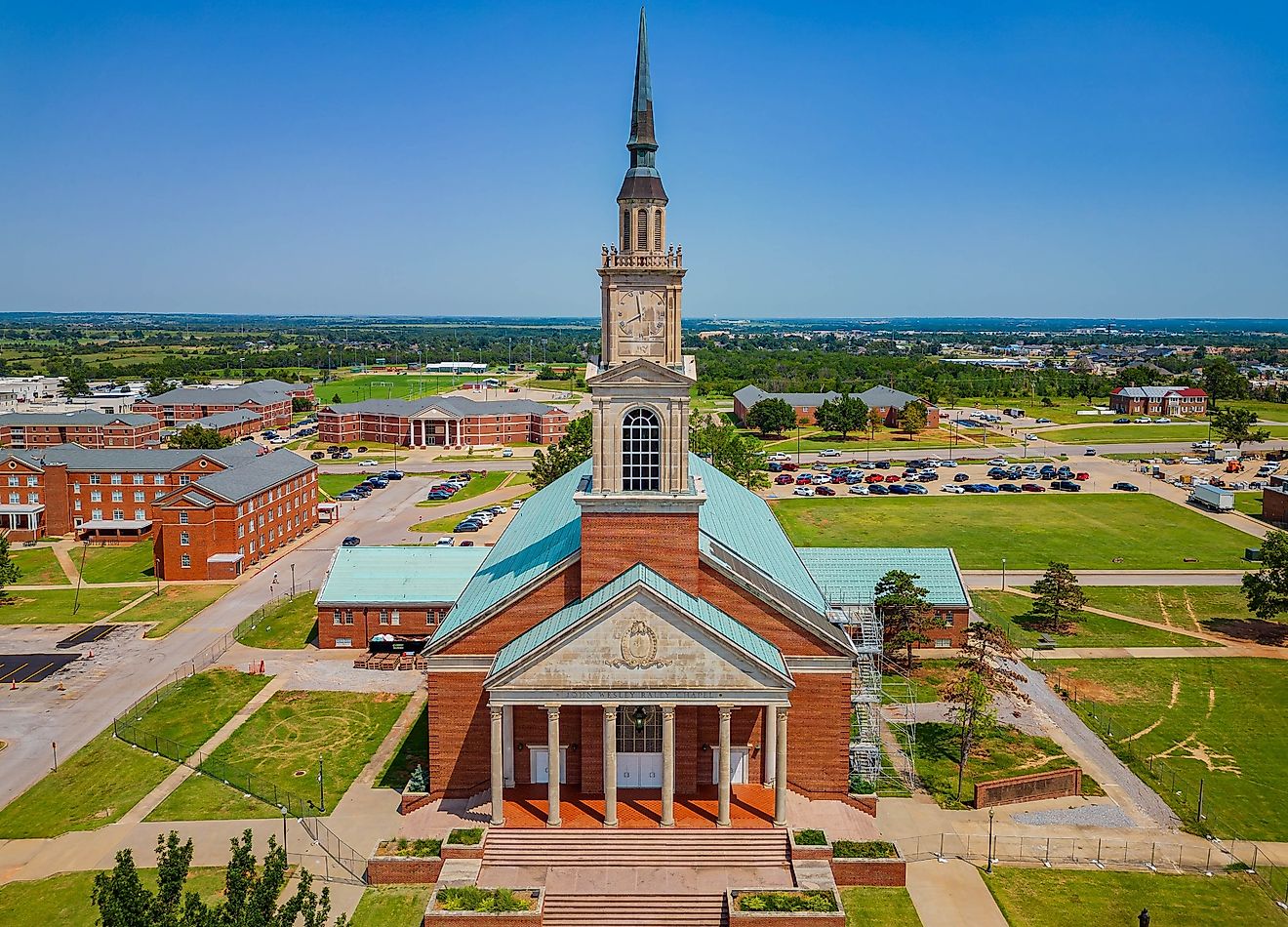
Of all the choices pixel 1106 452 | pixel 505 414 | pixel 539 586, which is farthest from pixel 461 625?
pixel 1106 452

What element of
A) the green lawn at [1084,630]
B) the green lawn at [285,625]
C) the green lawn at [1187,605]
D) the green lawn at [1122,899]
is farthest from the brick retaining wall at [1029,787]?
the green lawn at [285,625]

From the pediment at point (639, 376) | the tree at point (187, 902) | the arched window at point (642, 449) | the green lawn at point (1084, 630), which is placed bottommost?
the green lawn at point (1084, 630)

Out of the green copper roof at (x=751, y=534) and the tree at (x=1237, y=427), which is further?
the tree at (x=1237, y=427)

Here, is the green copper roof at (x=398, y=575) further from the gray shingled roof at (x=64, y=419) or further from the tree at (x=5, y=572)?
the gray shingled roof at (x=64, y=419)

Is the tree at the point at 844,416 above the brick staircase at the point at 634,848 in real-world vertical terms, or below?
above

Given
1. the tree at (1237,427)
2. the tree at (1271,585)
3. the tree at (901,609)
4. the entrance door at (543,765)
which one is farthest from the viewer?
the tree at (1237,427)

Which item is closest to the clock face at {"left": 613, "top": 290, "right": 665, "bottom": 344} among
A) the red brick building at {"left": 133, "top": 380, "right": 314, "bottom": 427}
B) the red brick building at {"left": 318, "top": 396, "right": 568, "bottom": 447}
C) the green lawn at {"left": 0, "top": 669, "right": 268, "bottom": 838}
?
the green lawn at {"left": 0, "top": 669, "right": 268, "bottom": 838}
